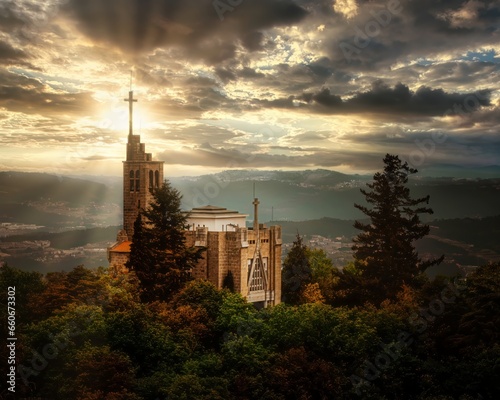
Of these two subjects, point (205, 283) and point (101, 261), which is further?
point (101, 261)

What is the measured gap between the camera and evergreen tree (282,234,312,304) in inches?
2827

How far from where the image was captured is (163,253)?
55.1 meters

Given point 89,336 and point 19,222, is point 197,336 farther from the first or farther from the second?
point 19,222

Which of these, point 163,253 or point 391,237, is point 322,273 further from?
point 163,253

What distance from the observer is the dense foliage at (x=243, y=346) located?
141 ft

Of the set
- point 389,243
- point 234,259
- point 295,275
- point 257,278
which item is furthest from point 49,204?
point 389,243

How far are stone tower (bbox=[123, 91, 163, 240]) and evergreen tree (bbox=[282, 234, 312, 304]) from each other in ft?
57.0

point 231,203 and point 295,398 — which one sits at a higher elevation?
point 231,203

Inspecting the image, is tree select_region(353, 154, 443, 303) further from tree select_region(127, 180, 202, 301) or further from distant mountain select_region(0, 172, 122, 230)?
distant mountain select_region(0, 172, 122, 230)

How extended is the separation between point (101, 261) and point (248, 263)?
96345 millimetres

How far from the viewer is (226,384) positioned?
43531mm

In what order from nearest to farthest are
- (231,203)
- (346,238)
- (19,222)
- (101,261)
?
(101,261) → (19,222) → (231,203) → (346,238)

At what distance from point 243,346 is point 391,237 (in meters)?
22.8

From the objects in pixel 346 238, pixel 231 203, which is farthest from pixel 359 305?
pixel 346 238
